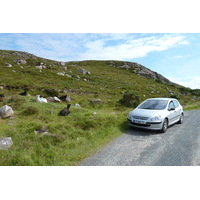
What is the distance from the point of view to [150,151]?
18.7 ft

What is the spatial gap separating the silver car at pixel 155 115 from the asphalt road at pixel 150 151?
0.51m

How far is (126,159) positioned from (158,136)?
3299 mm

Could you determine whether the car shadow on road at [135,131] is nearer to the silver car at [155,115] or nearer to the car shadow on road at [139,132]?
the car shadow on road at [139,132]

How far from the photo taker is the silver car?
781 cm

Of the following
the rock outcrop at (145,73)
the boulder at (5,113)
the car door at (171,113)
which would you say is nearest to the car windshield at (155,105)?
the car door at (171,113)

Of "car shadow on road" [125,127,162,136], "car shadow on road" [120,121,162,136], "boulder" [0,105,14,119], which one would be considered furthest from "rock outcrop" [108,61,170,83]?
"boulder" [0,105,14,119]

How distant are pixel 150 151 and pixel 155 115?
8.92 ft

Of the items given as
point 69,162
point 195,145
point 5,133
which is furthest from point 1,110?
point 195,145

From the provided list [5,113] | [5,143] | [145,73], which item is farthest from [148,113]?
[145,73]

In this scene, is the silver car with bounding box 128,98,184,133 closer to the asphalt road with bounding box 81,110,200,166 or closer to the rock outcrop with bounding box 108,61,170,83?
the asphalt road with bounding box 81,110,200,166

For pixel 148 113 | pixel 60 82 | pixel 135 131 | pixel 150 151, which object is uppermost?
pixel 148 113

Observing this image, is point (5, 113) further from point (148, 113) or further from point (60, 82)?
point (60, 82)

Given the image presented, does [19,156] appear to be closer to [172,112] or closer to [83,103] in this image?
[172,112]

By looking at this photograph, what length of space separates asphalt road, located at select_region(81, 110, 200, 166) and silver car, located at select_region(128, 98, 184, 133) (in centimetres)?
51
